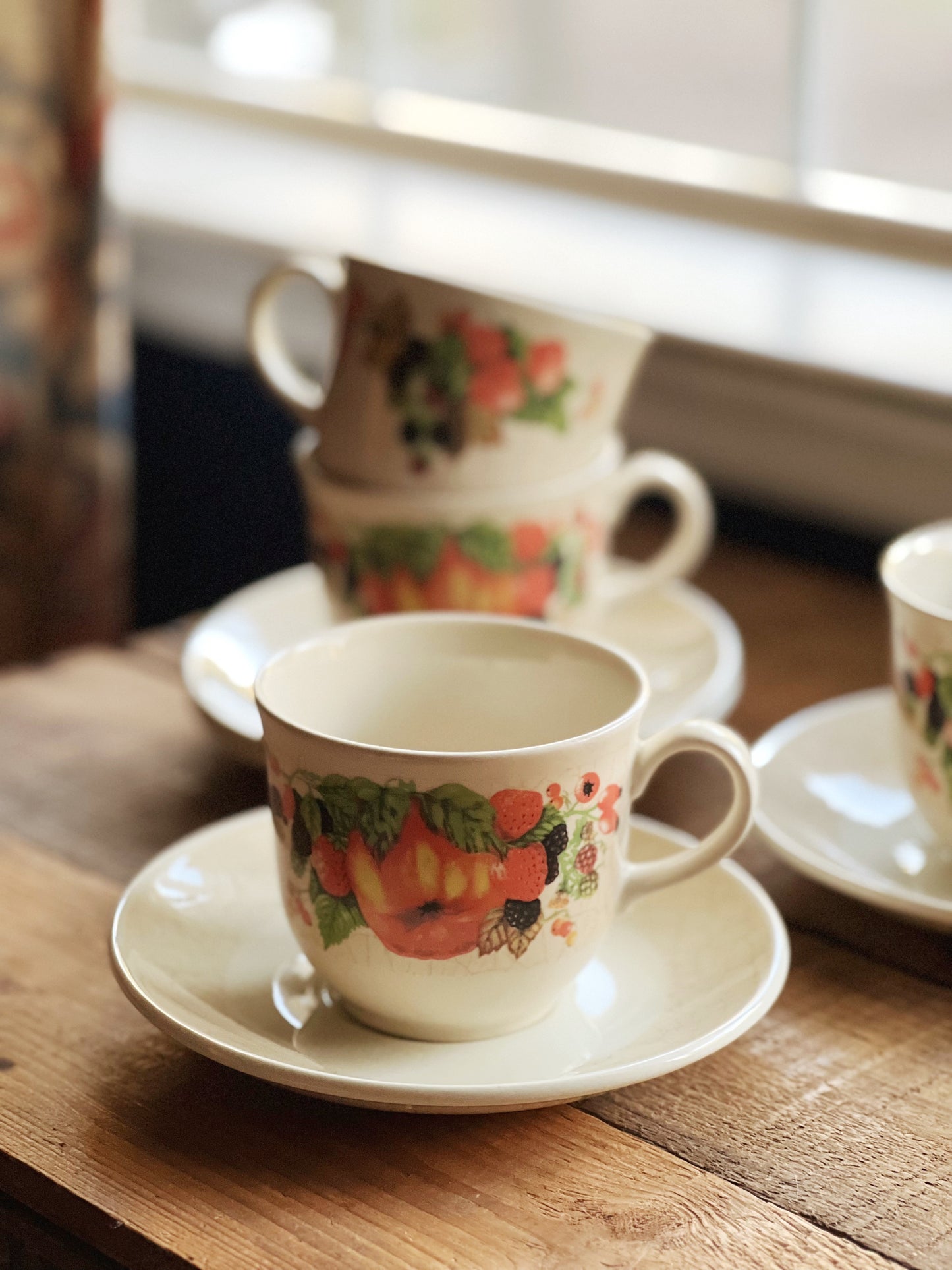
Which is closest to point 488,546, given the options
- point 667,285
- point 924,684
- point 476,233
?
point 924,684

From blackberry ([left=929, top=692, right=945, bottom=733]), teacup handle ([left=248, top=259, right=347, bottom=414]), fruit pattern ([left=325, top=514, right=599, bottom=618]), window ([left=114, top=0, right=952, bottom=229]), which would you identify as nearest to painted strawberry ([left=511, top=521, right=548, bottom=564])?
fruit pattern ([left=325, top=514, right=599, bottom=618])

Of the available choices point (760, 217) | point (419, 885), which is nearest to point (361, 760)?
point (419, 885)

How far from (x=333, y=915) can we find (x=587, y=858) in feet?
0.26

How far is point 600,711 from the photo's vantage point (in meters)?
0.51

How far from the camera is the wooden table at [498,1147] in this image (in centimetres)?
41

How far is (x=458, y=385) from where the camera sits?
27.4 inches

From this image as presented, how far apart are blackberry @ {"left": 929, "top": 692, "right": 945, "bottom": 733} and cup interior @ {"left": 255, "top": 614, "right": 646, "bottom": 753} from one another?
0.13 meters

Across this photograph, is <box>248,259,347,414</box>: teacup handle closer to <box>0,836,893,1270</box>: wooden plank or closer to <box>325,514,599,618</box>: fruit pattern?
<box>325,514,599,618</box>: fruit pattern

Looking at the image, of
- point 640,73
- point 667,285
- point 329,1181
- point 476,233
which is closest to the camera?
point 329,1181

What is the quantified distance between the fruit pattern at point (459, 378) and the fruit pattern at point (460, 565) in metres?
0.04

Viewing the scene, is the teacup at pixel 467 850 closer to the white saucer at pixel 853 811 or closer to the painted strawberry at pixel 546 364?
the white saucer at pixel 853 811

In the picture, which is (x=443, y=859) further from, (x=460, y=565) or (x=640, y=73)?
(x=640, y=73)

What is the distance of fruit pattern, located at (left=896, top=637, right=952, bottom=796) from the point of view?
0.55 m

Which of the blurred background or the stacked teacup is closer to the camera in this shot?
the stacked teacup
